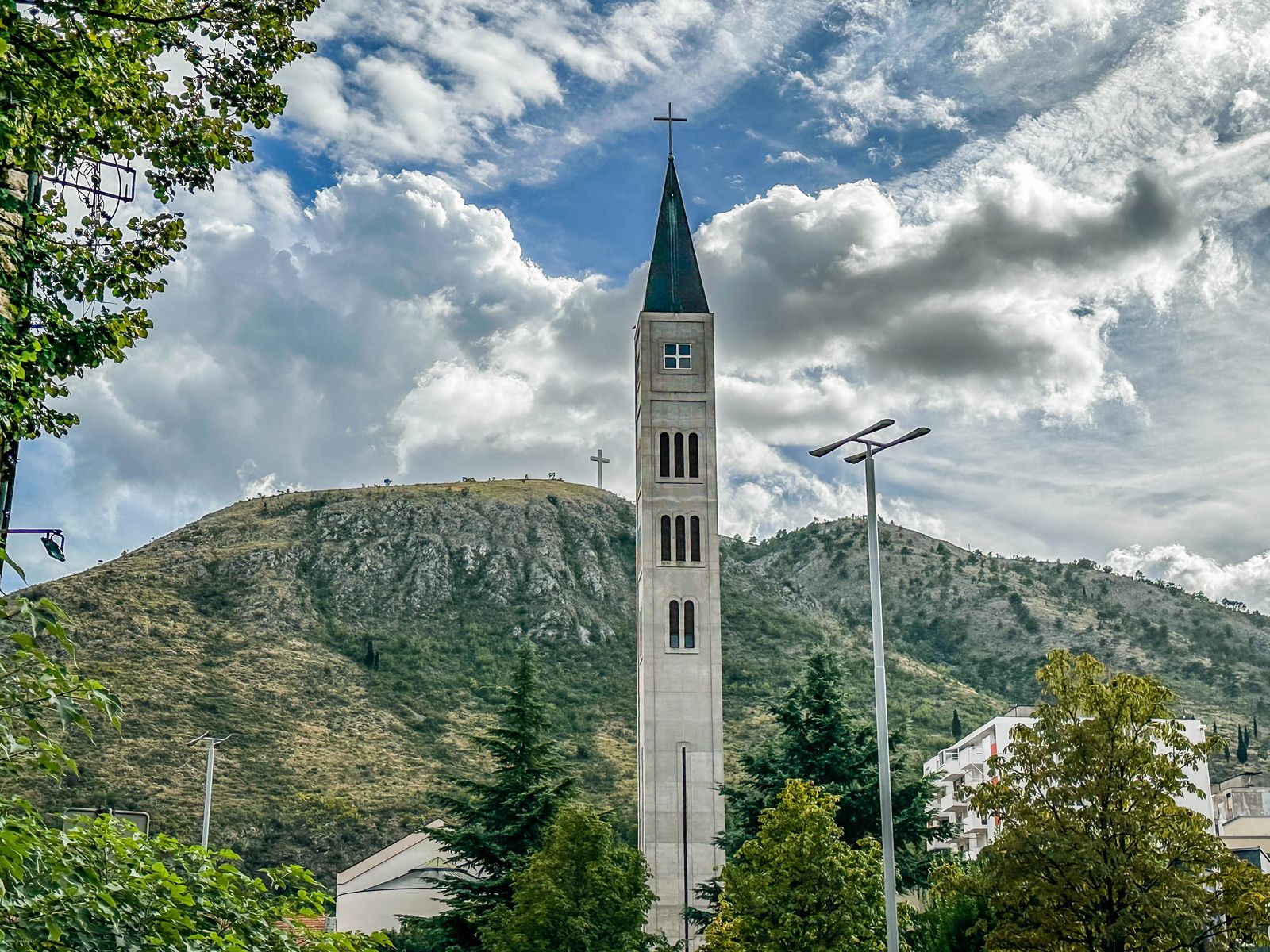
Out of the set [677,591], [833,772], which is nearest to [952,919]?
[833,772]

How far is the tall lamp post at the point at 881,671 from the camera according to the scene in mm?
22203

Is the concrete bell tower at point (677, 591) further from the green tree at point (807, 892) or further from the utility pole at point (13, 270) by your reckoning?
the utility pole at point (13, 270)

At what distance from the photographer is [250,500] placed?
13138 cm

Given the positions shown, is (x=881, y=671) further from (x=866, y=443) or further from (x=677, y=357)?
(x=677, y=357)

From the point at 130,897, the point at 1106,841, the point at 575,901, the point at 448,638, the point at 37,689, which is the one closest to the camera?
the point at 37,689

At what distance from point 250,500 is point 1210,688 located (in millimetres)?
87689

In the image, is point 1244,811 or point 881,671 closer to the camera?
point 881,671

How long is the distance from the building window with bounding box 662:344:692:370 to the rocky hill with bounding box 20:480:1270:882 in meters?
16.5

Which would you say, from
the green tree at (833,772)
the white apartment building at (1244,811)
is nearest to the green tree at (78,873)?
the green tree at (833,772)

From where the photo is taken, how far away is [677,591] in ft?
165

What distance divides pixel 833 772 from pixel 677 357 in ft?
57.6

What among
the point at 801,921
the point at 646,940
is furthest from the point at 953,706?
the point at 801,921

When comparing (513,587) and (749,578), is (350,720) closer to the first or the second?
(513,587)

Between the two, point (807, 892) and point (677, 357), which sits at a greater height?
point (677, 357)
